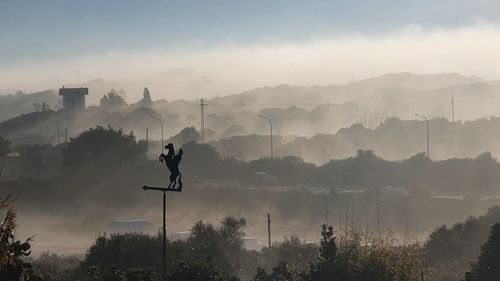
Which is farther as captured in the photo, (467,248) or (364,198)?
(364,198)

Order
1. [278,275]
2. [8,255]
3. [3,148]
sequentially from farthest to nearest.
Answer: [3,148]
[278,275]
[8,255]

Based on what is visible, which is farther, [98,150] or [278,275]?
[98,150]

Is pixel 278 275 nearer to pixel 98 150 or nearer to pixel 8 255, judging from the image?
pixel 8 255

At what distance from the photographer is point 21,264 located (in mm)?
10320

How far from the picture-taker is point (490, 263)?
21797 mm

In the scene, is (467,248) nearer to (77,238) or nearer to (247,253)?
(247,253)

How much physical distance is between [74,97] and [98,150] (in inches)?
3853

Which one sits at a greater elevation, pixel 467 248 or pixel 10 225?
pixel 10 225

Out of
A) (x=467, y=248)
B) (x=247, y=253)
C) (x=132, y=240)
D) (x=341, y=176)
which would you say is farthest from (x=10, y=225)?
(x=341, y=176)

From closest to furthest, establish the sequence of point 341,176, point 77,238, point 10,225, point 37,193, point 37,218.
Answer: point 10,225 → point 77,238 → point 37,218 → point 37,193 → point 341,176

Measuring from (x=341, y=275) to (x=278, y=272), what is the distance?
308 centimetres

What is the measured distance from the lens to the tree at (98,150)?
93.2 metres

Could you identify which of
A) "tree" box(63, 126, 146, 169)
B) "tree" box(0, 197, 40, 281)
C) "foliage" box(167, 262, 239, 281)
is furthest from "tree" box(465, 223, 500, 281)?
"tree" box(63, 126, 146, 169)

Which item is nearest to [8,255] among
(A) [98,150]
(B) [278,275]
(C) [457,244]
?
(B) [278,275]
